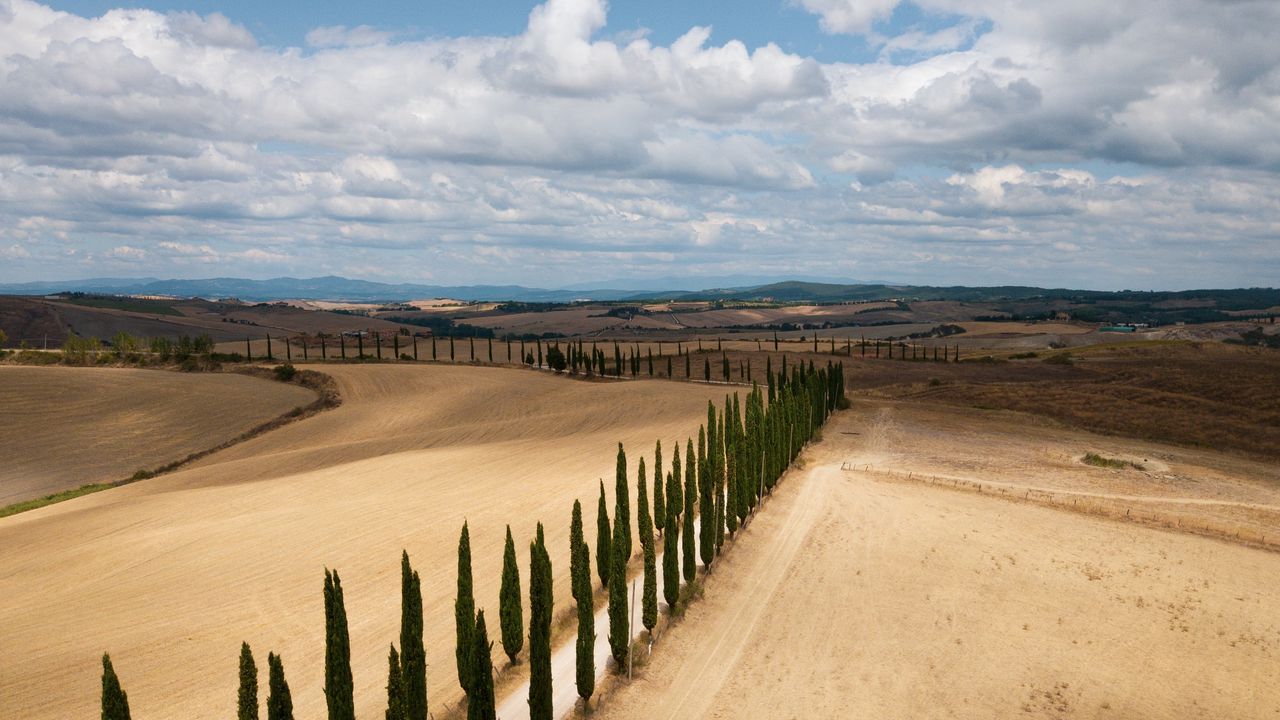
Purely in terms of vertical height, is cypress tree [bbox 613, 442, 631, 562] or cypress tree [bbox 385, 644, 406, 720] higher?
cypress tree [bbox 613, 442, 631, 562]

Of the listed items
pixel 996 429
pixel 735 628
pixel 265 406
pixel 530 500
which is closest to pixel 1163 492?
pixel 996 429

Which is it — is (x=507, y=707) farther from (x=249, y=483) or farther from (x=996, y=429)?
(x=996, y=429)

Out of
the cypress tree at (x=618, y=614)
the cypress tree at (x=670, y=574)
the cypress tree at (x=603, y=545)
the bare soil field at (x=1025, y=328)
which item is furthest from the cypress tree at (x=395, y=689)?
the bare soil field at (x=1025, y=328)

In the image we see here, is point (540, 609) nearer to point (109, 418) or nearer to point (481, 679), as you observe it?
point (481, 679)

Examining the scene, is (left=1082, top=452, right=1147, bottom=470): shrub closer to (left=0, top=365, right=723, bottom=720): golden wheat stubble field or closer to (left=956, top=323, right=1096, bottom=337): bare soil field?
(left=0, top=365, right=723, bottom=720): golden wheat stubble field

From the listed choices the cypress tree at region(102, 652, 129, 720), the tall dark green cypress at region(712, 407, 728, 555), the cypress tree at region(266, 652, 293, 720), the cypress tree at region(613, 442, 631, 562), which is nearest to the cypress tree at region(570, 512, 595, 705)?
the cypress tree at region(613, 442, 631, 562)

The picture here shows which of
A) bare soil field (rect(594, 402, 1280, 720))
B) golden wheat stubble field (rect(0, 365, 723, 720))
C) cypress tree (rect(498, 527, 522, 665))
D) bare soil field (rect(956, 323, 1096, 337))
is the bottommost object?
bare soil field (rect(594, 402, 1280, 720))
